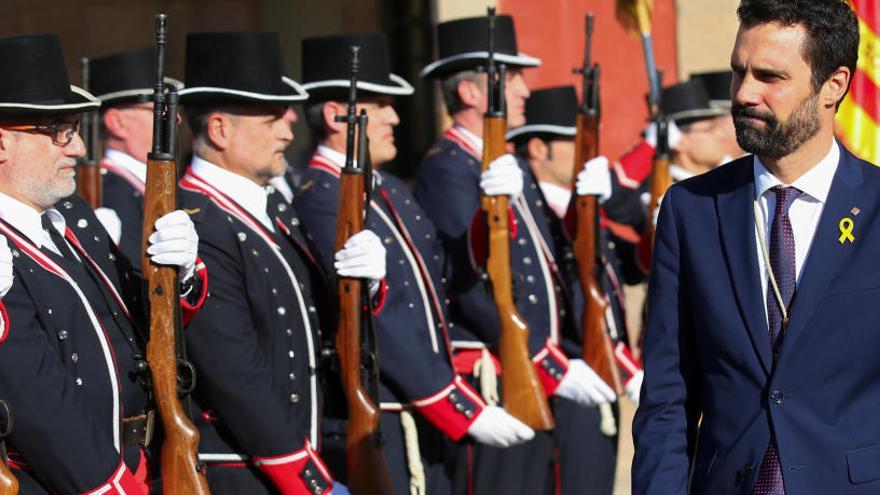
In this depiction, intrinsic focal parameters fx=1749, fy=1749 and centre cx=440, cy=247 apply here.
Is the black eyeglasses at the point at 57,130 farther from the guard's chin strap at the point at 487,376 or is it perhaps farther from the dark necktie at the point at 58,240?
the guard's chin strap at the point at 487,376

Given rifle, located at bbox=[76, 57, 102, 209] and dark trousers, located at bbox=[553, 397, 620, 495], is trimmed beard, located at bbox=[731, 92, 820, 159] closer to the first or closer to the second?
rifle, located at bbox=[76, 57, 102, 209]

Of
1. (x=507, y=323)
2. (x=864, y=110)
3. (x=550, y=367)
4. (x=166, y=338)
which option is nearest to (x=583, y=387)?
(x=550, y=367)

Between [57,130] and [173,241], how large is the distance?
42 centimetres

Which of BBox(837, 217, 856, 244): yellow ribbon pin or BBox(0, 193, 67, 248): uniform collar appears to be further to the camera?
BBox(0, 193, 67, 248): uniform collar

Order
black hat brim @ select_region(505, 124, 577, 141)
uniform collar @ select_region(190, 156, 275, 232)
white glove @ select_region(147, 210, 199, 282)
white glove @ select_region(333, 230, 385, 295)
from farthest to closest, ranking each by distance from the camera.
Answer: black hat brim @ select_region(505, 124, 577, 141) → white glove @ select_region(333, 230, 385, 295) → uniform collar @ select_region(190, 156, 275, 232) → white glove @ select_region(147, 210, 199, 282)

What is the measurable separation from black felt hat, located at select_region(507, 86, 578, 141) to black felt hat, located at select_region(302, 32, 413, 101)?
5.22ft

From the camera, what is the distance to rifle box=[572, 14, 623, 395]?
23.6 feet

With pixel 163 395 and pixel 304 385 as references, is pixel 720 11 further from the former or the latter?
pixel 163 395

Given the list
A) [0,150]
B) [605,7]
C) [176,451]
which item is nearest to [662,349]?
[176,451]

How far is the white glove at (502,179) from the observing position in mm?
6457

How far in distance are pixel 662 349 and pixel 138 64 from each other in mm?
3445

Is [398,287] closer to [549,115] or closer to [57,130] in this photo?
[57,130]

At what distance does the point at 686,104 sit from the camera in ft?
29.0

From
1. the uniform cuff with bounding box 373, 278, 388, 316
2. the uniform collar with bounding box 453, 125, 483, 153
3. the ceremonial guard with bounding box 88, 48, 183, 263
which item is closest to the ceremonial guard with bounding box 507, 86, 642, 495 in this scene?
the uniform collar with bounding box 453, 125, 483, 153
